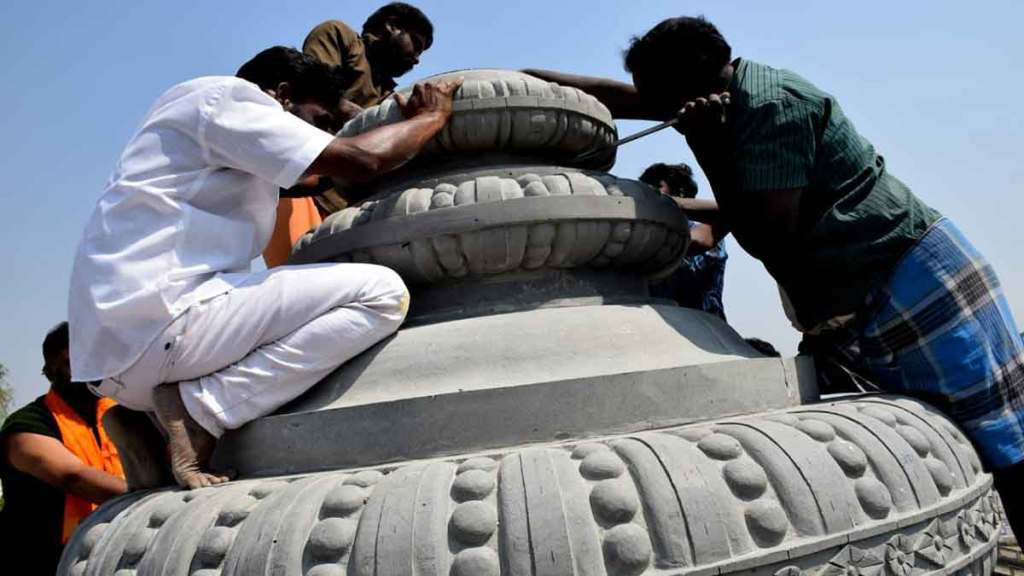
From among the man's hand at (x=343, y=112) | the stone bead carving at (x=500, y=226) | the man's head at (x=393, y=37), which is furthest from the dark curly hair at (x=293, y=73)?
the man's head at (x=393, y=37)

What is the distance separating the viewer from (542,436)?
61.5 inches

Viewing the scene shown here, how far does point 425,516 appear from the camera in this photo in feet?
4.23

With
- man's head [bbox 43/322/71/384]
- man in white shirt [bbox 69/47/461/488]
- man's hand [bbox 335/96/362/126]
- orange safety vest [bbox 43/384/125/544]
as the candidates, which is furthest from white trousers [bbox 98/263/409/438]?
man's head [bbox 43/322/71/384]

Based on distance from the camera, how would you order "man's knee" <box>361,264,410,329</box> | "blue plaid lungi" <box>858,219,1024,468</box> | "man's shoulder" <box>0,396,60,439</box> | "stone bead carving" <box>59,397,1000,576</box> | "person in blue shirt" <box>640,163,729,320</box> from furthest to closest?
"person in blue shirt" <box>640,163,729,320</box> → "man's shoulder" <box>0,396,60,439</box> → "blue plaid lungi" <box>858,219,1024,468</box> → "man's knee" <box>361,264,410,329</box> → "stone bead carving" <box>59,397,1000,576</box>

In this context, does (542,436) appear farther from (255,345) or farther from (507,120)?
(507,120)

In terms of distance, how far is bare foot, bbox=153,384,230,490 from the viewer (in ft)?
5.29

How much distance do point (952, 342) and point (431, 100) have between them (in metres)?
1.43

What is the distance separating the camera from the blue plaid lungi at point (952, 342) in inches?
74.5

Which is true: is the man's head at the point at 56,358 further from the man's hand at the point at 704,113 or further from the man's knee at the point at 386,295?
the man's hand at the point at 704,113

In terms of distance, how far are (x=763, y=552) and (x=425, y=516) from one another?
1.81ft

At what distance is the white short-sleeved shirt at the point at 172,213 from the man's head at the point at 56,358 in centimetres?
189

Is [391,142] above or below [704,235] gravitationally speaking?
A: above

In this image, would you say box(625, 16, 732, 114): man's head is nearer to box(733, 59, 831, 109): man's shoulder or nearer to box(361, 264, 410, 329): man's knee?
box(733, 59, 831, 109): man's shoulder

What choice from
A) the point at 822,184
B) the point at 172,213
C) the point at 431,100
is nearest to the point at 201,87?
the point at 172,213
